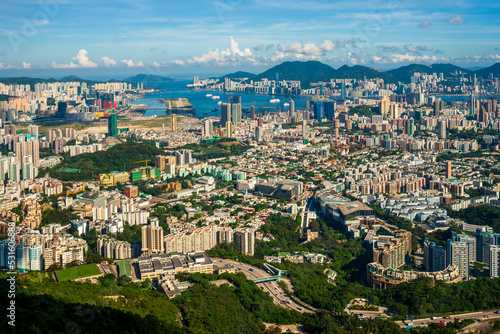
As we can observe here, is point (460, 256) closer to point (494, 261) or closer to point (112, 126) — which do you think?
point (494, 261)

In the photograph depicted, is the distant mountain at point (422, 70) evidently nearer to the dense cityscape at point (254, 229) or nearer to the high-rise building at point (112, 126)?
the dense cityscape at point (254, 229)

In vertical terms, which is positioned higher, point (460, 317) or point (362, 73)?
point (362, 73)

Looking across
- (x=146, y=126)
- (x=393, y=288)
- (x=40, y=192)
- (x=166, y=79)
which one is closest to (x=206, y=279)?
(x=393, y=288)

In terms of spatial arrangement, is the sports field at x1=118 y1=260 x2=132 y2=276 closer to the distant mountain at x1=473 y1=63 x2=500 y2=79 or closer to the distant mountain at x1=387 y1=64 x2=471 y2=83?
the distant mountain at x1=473 y1=63 x2=500 y2=79

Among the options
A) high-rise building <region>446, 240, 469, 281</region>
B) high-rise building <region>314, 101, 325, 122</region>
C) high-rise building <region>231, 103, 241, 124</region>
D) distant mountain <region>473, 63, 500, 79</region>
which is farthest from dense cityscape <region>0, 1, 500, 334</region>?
distant mountain <region>473, 63, 500, 79</region>

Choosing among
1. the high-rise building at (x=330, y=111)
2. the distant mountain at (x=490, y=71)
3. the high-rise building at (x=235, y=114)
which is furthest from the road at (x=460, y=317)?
the distant mountain at (x=490, y=71)

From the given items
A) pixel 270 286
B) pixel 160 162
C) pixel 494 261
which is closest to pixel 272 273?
pixel 270 286
